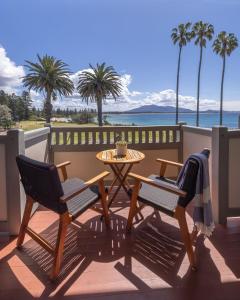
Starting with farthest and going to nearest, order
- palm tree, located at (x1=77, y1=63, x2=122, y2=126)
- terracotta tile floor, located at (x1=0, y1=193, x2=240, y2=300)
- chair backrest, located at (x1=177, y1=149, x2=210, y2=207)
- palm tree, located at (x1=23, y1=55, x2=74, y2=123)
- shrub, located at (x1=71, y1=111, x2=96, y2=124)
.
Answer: shrub, located at (x1=71, y1=111, x2=96, y2=124)
palm tree, located at (x1=23, y1=55, x2=74, y2=123)
palm tree, located at (x1=77, y1=63, x2=122, y2=126)
chair backrest, located at (x1=177, y1=149, x2=210, y2=207)
terracotta tile floor, located at (x1=0, y1=193, x2=240, y2=300)

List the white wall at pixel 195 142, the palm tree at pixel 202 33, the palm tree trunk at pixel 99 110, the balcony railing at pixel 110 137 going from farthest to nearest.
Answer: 1. the palm tree at pixel 202 33
2. the palm tree trunk at pixel 99 110
3. the balcony railing at pixel 110 137
4. the white wall at pixel 195 142

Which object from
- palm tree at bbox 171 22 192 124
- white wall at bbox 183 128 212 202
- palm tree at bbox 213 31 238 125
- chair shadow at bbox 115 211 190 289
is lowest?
chair shadow at bbox 115 211 190 289

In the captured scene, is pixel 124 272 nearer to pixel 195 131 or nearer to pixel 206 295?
→ pixel 206 295

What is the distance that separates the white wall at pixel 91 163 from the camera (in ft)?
13.0

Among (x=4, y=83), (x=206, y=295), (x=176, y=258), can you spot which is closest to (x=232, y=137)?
(x=176, y=258)

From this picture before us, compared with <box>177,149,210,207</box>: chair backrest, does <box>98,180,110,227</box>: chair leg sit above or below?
below

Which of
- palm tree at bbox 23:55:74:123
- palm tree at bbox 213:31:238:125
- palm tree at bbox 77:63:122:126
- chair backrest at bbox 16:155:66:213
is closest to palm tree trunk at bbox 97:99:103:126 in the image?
palm tree at bbox 77:63:122:126

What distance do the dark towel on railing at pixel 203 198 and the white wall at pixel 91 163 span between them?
2008 millimetres

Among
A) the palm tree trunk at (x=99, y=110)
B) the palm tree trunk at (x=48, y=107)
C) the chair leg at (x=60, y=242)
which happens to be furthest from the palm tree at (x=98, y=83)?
the chair leg at (x=60, y=242)

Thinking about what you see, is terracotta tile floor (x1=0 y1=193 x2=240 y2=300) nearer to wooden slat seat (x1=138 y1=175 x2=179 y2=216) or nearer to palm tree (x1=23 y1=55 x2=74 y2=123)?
wooden slat seat (x1=138 y1=175 x2=179 y2=216)

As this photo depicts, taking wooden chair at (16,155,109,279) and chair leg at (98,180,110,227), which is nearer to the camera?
wooden chair at (16,155,109,279)

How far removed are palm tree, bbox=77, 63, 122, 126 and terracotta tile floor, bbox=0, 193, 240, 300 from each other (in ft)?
70.4

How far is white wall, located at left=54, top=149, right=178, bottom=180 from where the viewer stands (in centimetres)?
396

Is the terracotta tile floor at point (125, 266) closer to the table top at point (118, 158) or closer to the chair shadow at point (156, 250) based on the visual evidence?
the chair shadow at point (156, 250)
